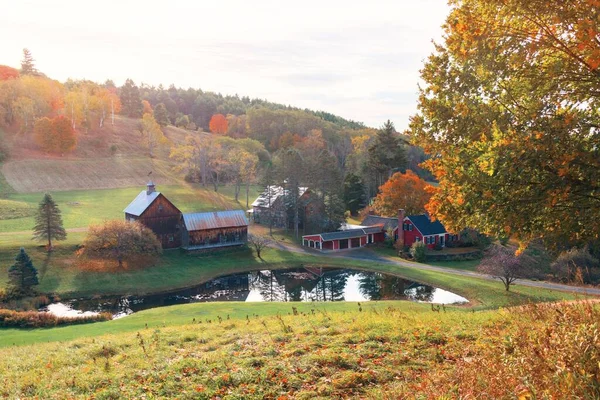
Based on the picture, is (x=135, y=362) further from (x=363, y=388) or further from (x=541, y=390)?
(x=541, y=390)

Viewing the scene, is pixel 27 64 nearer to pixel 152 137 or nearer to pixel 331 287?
pixel 152 137

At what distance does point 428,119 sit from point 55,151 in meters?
73.4

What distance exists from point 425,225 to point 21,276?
126 ft

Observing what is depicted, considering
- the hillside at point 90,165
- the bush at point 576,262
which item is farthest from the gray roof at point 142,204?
the bush at point 576,262

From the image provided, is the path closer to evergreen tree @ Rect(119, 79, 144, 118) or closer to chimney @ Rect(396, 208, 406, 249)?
chimney @ Rect(396, 208, 406, 249)

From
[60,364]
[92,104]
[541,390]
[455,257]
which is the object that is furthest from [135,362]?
A: [92,104]

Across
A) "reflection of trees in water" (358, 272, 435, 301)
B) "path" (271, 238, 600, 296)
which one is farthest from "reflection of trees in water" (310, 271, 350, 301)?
"path" (271, 238, 600, 296)

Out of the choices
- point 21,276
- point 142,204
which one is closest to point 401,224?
point 142,204

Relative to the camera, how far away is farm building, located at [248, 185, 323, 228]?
181ft

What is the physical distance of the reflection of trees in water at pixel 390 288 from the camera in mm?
34594

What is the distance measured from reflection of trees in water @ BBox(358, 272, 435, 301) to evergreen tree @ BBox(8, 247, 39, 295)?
2451 cm

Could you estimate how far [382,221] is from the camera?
54.5m

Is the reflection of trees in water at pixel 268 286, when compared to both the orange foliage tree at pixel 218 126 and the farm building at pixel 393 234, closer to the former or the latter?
the farm building at pixel 393 234

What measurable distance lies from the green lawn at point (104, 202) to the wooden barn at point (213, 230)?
1130 cm
